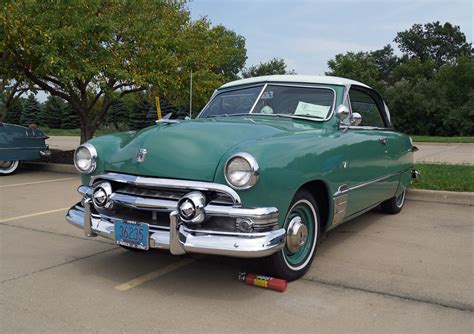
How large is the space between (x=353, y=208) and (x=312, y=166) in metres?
1.06

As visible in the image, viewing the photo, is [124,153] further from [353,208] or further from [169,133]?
[353,208]

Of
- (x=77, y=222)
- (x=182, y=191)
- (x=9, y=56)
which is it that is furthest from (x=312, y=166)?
(x=9, y=56)

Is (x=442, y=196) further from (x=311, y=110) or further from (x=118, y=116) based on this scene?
(x=118, y=116)

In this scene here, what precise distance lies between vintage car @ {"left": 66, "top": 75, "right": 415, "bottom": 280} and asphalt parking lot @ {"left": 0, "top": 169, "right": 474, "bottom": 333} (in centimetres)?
37

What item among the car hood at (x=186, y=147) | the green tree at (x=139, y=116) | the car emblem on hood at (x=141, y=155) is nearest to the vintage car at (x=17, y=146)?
the car hood at (x=186, y=147)

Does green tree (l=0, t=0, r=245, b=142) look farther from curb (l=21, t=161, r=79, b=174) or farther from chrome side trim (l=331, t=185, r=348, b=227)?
chrome side trim (l=331, t=185, r=348, b=227)

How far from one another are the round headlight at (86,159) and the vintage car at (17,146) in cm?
708

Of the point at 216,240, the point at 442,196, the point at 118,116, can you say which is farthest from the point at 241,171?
the point at 118,116

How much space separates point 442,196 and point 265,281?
4615 mm

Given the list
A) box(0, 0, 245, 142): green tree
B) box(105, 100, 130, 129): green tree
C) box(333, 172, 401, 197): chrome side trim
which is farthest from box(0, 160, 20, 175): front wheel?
box(105, 100, 130, 129): green tree

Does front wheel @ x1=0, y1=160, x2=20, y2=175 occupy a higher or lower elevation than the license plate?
lower

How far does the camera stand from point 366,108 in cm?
532

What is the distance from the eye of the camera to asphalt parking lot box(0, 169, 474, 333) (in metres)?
2.99

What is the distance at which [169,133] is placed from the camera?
3676 millimetres
